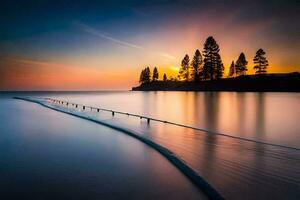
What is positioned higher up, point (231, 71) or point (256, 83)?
point (231, 71)

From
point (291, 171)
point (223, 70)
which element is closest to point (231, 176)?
point (291, 171)

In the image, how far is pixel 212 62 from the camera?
77.2 meters

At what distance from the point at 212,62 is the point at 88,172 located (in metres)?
75.6

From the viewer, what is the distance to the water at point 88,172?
17.7ft

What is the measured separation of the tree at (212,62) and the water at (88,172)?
70044 mm

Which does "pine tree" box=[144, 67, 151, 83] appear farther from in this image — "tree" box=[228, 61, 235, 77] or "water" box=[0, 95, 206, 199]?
"water" box=[0, 95, 206, 199]

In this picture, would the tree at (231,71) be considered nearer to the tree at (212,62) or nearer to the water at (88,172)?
the tree at (212,62)

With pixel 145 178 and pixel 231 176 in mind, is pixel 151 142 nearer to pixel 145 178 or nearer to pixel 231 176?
pixel 145 178

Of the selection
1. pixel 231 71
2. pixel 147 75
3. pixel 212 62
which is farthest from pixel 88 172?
pixel 147 75

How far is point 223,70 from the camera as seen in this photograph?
7806cm

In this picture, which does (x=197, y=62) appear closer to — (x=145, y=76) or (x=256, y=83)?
(x=256, y=83)

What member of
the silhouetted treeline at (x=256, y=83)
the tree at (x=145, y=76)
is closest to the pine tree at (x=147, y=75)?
the tree at (x=145, y=76)

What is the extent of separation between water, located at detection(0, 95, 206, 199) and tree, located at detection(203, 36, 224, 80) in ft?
230

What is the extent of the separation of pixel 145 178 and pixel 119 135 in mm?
7222
